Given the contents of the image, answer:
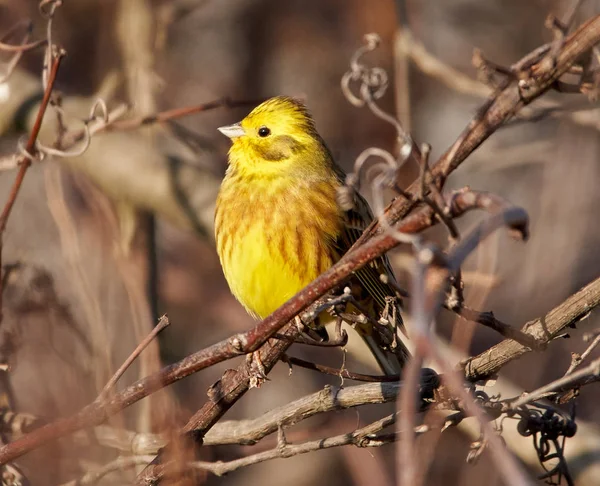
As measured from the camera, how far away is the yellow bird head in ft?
13.0

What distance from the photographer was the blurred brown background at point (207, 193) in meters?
3.59

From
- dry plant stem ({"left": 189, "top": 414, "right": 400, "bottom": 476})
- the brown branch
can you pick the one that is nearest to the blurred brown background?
dry plant stem ({"left": 189, "top": 414, "right": 400, "bottom": 476})

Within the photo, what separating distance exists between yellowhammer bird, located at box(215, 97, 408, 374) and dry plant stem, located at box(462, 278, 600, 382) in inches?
38.0

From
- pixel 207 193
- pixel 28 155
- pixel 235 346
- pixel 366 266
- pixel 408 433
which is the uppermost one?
pixel 207 193

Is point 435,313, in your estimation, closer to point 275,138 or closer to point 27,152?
point 27,152

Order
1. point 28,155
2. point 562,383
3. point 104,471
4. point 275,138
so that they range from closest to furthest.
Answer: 1. point 562,383
2. point 104,471
3. point 28,155
4. point 275,138

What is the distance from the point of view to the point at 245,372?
8.87 ft

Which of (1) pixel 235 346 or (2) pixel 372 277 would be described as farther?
(2) pixel 372 277

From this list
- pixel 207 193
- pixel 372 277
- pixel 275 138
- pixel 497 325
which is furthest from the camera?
pixel 207 193

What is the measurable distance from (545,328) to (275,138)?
6.43ft

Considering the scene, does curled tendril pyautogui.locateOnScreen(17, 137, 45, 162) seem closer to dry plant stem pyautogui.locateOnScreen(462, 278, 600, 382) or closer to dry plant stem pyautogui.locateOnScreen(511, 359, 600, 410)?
dry plant stem pyautogui.locateOnScreen(462, 278, 600, 382)

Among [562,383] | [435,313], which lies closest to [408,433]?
[435,313]

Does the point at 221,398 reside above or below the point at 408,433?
above

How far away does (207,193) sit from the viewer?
4922 millimetres
